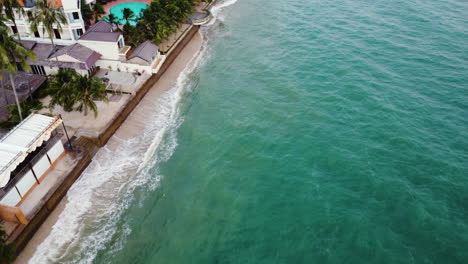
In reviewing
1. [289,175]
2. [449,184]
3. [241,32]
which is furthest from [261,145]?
[241,32]

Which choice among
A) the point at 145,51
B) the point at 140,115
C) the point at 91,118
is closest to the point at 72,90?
the point at 91,118

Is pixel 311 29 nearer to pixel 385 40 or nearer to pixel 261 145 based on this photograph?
pixel 385 40

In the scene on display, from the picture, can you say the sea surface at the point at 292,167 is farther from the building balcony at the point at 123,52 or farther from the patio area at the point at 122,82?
the building balcony at the point at 123,52

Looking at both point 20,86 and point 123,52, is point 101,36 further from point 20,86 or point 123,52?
point 20,86

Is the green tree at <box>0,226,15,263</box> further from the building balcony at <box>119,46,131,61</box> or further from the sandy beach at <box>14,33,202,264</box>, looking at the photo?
the building balcony at <box>119,46,131,61</box>

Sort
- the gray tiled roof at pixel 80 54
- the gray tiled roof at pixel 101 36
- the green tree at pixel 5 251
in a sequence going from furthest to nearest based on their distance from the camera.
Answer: the gray tiled roof at pixel 101 36 < the gray tiled roof at pixel 80 54 < the green tree at pixel 5 251

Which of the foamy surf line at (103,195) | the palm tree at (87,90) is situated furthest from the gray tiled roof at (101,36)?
the foamy surf line at (103,195)
